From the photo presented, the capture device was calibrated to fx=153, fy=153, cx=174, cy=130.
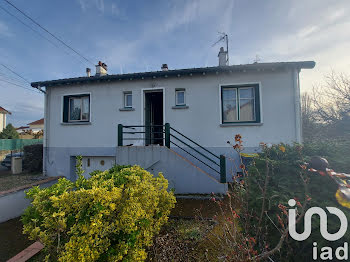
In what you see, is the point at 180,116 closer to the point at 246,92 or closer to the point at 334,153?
the point at 246,92

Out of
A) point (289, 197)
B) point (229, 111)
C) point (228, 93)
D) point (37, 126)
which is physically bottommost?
point (289, 197)

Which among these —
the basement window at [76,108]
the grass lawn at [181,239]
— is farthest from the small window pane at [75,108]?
the grass lawn at [181,239]

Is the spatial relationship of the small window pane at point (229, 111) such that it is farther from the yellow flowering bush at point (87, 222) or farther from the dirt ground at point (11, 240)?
the dirt ground at point (11, 240)

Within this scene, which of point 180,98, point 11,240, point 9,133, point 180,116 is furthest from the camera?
point 9,133

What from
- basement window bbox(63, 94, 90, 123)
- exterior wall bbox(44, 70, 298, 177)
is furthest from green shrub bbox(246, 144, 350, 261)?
basement window bbox(63, 94, 90, 123)

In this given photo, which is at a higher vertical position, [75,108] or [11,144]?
[75,108]

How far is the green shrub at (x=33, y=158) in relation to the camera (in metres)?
8.66

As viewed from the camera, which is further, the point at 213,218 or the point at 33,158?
the point at 33,158

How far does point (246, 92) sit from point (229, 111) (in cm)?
112

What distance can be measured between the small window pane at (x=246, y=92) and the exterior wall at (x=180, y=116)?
36 cm

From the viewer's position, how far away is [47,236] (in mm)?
2170

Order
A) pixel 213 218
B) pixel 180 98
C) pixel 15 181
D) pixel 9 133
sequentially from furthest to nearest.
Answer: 1. pixel 9 133
2. pixel 180 98
3. pixel 15 181
4. pixel 213 218

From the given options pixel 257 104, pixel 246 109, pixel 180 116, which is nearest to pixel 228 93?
pixel 246 109

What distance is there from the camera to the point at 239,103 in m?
6.90
